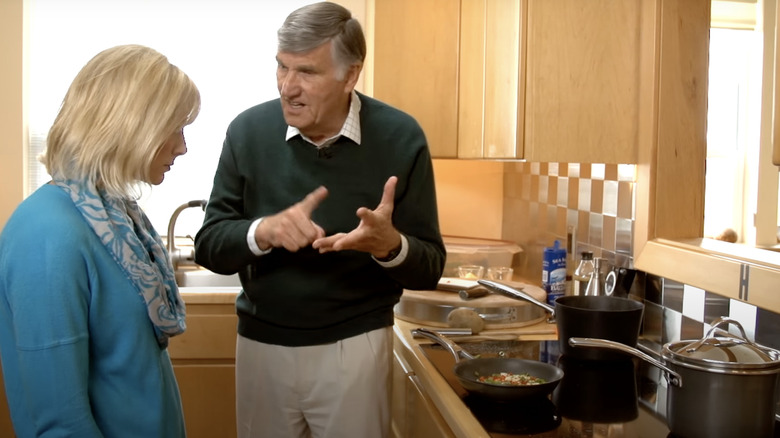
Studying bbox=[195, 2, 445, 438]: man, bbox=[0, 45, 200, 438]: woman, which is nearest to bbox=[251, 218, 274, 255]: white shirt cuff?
bbox=[195, 2, 445, 438]: man

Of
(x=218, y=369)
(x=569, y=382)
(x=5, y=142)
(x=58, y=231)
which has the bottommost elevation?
(x=218, y=369)

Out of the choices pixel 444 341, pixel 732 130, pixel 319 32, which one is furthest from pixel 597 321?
pixel 732 130

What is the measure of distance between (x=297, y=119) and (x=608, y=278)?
0.96m

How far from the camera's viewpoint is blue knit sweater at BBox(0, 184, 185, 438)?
3.63 feet

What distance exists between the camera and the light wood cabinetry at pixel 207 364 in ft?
8.65

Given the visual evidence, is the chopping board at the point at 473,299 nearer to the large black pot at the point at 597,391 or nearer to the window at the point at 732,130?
the large black pot at the point at 597,391

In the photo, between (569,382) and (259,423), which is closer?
(569,382)

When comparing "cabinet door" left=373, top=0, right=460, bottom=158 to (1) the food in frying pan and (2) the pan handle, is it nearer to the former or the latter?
(2) the pan handle

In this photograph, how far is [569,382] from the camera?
1602mm

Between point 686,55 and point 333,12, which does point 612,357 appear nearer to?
point 686,55

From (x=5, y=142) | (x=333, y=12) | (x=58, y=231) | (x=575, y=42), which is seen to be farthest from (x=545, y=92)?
(x=5, y=142)

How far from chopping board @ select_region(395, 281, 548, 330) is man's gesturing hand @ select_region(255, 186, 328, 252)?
31.9 inches

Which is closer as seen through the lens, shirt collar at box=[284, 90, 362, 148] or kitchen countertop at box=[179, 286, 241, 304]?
shirt collar at box=[284, 90, 362, 148]

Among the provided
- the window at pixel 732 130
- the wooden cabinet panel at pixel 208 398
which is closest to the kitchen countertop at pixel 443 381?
the wooden cabinet panel at pixel 208 398
